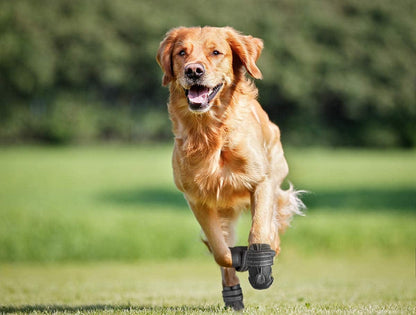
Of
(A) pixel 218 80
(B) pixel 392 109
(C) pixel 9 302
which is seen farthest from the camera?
(B) pixel 392 109

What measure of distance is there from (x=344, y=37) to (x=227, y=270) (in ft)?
130

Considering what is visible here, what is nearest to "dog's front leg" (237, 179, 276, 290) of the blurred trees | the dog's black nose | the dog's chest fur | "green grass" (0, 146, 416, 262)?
the dog's chest fur

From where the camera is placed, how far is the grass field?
5.87 m

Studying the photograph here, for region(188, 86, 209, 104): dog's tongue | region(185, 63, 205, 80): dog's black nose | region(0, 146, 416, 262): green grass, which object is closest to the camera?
region(185, 63, 205, 80): dog's black nose

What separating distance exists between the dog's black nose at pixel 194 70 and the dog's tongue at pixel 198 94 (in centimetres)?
14

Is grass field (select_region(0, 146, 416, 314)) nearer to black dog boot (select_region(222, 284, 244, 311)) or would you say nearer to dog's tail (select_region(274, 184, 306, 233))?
black dog boot (select_region(222, 284, 244, 311))

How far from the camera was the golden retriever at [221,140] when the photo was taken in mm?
4582

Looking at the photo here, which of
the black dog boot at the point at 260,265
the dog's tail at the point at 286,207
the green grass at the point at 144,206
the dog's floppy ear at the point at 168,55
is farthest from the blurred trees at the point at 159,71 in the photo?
the black dog boot at the point at 260,265

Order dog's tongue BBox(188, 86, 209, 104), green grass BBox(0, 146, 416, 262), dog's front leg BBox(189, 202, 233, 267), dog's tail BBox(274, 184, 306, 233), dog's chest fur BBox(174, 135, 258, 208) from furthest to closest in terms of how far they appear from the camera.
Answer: green grass BBox(0, 146, 416, 262), dog's tail BBox(274, 184, 306, 233), dog's front leg BBox(189, 202, 233, 267), dog's chest fur BBox(174, 135, 258, 208), dog's tongue BBox(188, 86, 209, 104)

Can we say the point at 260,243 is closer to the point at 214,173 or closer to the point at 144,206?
the point at 214,173

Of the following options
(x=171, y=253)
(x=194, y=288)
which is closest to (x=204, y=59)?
(x=194, y=288)

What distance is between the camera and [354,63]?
42.2 metres

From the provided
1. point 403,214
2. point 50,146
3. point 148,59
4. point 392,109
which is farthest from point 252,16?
point 403,214

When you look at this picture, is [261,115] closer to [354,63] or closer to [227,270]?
[227,270]
